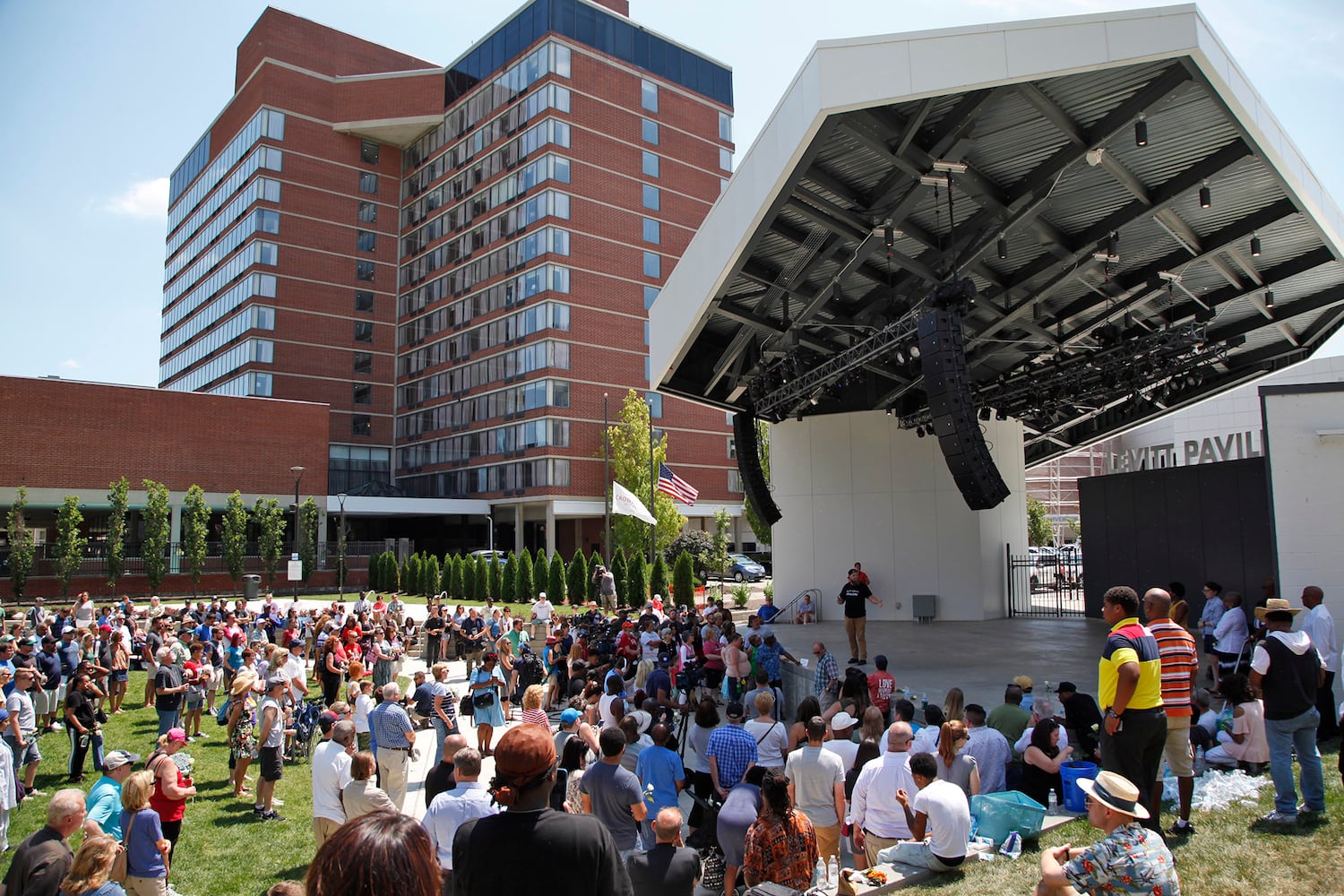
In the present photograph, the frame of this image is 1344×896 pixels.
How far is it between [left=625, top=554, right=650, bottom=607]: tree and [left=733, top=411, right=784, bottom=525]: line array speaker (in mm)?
13381

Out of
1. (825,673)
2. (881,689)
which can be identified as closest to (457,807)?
(881,689)

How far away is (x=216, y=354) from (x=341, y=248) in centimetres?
→ 1260

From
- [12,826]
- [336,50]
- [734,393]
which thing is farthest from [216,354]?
[12,826]

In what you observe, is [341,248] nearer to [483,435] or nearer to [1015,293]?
[483,435]

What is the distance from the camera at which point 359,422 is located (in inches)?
2430

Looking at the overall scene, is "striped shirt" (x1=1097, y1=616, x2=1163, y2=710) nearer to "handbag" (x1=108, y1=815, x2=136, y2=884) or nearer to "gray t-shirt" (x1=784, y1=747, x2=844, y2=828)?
"gray t-shirt" (x1=784, y1=747, x2=844, y2=828)

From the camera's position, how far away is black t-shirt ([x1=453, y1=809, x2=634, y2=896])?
2811 millimetres

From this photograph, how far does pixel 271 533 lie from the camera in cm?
4212

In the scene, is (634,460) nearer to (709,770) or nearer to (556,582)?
(556,582)

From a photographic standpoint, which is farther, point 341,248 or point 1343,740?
point 341,248

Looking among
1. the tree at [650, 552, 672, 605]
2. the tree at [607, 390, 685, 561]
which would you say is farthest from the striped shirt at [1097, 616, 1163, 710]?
the tree at [607, 390, 685, 561]

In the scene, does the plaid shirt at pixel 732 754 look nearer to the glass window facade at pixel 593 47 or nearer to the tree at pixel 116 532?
the tree at pixel 116 532

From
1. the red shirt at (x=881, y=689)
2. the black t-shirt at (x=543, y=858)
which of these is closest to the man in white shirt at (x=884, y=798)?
the red shirt at (x=881, y=689)

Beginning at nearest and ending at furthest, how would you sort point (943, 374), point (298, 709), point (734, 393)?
1. point (943, 374)
2. point (298, 709)
3. point (734, 393)
